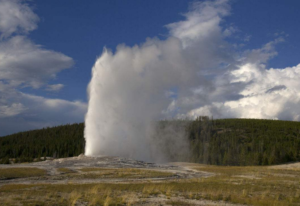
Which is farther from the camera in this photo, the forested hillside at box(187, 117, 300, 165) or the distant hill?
the distant hill

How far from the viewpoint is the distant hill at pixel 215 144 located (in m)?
94.1

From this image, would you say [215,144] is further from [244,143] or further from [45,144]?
[45,144]

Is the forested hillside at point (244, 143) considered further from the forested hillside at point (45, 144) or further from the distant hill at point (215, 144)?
the forested hillside at point (45, 144)

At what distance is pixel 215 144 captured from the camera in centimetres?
11412

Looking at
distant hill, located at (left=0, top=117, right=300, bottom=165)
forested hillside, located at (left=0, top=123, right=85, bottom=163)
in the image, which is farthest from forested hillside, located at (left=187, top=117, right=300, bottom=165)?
forested hillside, located at (left=0, top=123, right=85, bottom=163)

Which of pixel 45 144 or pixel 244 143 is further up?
pixel 244 143

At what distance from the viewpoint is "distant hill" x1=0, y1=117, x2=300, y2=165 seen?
309ft

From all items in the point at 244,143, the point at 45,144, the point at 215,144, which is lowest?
the point at 45,144

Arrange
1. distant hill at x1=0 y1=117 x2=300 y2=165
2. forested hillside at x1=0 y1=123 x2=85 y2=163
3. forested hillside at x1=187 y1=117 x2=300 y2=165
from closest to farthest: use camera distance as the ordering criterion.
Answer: forested hillside at x1=187 y1=117 x2=300 y2=165 → distant hill at x1=0 y1=117 x2=300 y2=165 → forested hillside at x1=0 y1=123 x2=85 y2=163

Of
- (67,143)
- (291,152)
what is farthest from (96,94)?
(291,152)

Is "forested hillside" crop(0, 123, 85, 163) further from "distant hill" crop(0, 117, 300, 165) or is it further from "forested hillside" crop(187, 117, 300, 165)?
"forested hillside" crop(187, 117, 300, 165)

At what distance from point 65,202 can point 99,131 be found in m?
47.4

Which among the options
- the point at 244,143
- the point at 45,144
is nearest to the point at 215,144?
the point at 244,143

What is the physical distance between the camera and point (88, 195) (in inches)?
681
